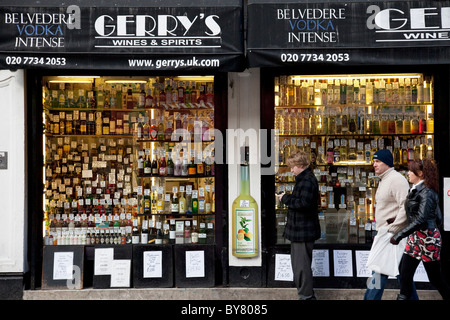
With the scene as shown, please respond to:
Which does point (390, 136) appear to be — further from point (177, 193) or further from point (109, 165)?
point (109, 165)

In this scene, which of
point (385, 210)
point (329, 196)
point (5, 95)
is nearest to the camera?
point (385, 210)

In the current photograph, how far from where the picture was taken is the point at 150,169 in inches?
329

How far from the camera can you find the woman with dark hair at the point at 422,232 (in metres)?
Answer: 6.28

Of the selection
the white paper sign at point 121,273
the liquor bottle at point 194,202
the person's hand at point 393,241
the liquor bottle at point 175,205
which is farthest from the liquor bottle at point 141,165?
the person's hand at point 393,241

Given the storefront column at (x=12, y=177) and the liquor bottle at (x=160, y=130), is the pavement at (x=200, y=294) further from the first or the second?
the liquor bottle at (x=160, y=130)

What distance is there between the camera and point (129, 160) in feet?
27.7

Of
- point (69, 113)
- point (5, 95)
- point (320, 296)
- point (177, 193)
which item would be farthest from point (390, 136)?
point (5, 95)

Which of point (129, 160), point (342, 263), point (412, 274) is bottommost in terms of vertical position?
point (342, 263)

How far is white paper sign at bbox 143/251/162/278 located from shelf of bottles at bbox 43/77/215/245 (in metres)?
0.27

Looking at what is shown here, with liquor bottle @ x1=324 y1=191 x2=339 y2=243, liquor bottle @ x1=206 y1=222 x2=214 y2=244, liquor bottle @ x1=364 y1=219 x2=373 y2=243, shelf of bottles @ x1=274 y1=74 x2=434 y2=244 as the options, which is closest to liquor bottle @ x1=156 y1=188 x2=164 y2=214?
liquor bottle @ x1=206 y1=222 x2=214 y2=244

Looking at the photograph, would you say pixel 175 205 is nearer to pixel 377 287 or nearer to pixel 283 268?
pixel 283 268

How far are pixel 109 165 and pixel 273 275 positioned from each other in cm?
287

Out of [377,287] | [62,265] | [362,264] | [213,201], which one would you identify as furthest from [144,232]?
[377,287]

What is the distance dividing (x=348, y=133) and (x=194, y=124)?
2232 millimetres
